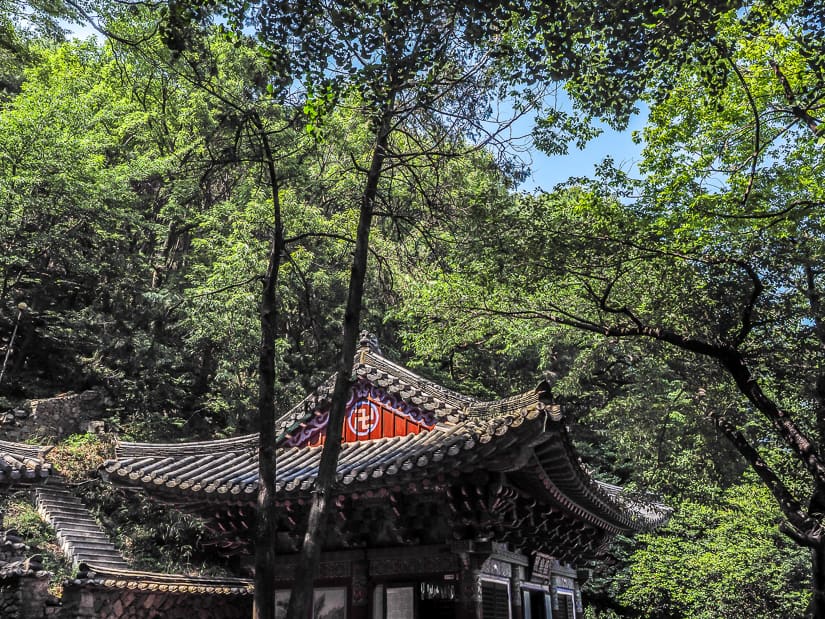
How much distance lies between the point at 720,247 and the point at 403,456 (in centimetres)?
532

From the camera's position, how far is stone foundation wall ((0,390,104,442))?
1945 cm

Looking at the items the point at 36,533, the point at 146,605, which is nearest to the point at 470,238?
the point at 146,605

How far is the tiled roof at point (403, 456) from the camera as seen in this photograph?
22.9 feet

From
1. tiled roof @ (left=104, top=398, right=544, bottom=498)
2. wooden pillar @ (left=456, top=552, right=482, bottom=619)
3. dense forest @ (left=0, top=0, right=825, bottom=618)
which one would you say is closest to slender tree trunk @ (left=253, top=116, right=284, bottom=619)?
dense forest @ (left=0, top=0, right=825, bottom=618)

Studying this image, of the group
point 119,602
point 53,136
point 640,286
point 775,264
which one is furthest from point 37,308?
point 775,264

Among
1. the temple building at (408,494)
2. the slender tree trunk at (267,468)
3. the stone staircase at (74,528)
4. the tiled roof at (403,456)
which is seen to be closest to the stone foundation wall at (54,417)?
the stone staircase at (74,528)

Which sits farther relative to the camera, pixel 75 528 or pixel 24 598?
pixel 75 528

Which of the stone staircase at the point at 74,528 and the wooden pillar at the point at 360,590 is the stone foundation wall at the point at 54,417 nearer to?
the stone staircase at the point at 74,528

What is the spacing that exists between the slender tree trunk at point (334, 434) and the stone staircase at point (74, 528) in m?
11.9

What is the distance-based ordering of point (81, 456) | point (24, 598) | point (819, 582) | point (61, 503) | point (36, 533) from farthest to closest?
point (81, 456) → point (61, 503) → point (36, 533) → point (24, 598) → point (819, 582)

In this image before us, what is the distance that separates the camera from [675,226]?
9250mm

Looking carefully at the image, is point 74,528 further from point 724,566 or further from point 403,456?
point 724,566

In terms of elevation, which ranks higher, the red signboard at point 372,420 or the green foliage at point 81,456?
the green foliage at point 81,456

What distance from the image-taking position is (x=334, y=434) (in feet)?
16.8
